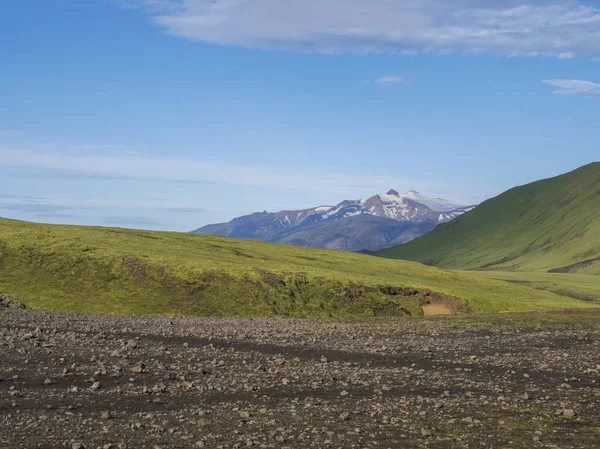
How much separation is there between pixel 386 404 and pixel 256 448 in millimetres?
8979

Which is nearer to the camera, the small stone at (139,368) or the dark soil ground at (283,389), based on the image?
the dark soil ground at (283,389)

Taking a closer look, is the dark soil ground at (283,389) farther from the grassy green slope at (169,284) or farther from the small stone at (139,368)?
the grassy green slope at (169,284)

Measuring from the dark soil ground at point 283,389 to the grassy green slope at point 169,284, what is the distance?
73.3ft

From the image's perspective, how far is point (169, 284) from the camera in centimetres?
8556

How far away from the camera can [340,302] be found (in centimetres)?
9119

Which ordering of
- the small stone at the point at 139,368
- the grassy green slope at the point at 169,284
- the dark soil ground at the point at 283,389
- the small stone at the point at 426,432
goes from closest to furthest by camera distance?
1. the dark soil ground at the point at 283,389
2. the small stone at the point at 426,432
3. the small stone at the point at 139,368
4. the grassy green slope at the point at 169,284

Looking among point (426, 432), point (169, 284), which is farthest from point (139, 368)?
point (169, 284)

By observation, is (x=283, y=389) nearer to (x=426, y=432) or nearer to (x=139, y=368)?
(x=139, y=368)

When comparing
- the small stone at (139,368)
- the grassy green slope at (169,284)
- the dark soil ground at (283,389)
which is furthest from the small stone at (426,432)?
the grassy green slope at (169,284)

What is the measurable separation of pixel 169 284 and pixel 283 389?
56.0 meters

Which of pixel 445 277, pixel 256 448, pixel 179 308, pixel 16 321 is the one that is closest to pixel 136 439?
pixel 256 448

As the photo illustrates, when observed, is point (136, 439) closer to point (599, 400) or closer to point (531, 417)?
point (531, 417)

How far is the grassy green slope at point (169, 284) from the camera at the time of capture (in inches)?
3081

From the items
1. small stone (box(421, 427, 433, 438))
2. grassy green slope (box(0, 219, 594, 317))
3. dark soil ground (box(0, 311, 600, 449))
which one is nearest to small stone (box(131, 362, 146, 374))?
dark soil ground (box(0, 311, 600, 449))
